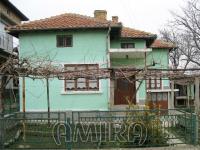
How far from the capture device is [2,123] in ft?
40.3

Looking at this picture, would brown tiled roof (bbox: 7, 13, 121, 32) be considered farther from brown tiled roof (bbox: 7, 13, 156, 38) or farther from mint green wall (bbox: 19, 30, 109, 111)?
mint green wall (bbox: 19, 30, 109, 111)

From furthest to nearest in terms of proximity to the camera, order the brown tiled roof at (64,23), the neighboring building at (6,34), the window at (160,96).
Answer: the window at (160,96)
the neighboring building at (6,34)
the brown tiled roof at (64,23)

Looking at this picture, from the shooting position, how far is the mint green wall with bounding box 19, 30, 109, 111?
21.3 meters

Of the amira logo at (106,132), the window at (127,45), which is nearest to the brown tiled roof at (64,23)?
the window at (127,45)

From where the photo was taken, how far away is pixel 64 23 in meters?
21.6

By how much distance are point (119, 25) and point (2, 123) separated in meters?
10.3

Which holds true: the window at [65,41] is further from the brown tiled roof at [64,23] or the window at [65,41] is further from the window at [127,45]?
the window at [127,45]

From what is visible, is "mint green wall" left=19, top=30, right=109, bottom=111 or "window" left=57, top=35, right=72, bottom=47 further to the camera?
"window" left=57, top=35, right=72, bottom=47

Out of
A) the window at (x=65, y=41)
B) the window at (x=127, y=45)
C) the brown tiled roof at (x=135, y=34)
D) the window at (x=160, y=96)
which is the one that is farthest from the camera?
the window at (x=160, y=96)

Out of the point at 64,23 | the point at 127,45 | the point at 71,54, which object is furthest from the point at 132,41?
the point at 64,23

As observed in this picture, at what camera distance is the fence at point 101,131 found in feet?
41.2

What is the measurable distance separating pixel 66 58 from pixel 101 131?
9.05m

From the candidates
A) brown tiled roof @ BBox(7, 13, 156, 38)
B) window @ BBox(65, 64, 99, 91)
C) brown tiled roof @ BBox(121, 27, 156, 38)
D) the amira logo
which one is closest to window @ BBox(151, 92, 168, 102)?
brown tiled roof @ BBox(121, 27, 156, 38)

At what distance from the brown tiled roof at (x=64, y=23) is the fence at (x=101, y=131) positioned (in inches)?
335
